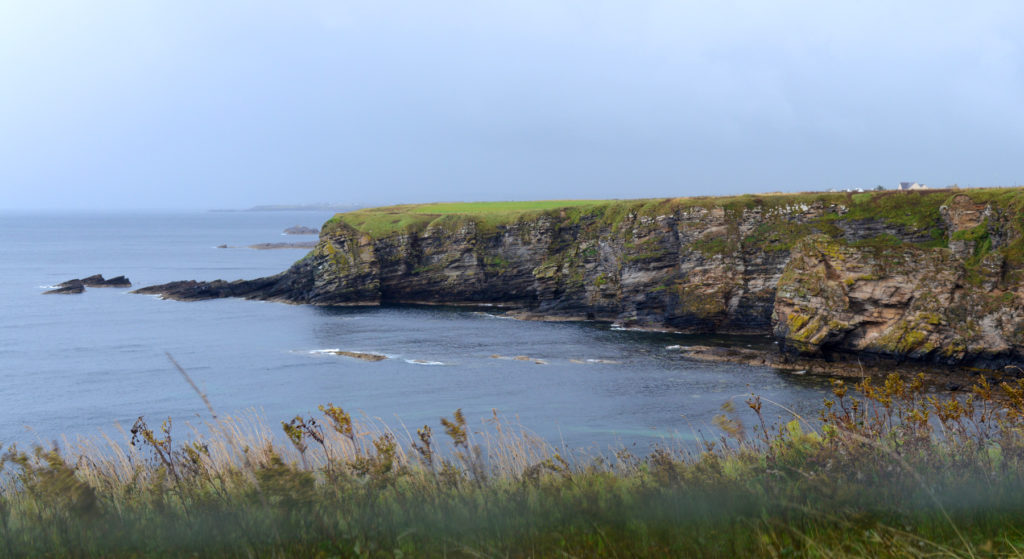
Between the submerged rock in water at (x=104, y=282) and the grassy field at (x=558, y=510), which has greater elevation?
the grassy field at (x=558, y=510)

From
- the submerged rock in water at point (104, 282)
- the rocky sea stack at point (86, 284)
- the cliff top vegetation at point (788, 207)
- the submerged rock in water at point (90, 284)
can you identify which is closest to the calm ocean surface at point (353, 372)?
the rocky sea stack at point (86, 284)

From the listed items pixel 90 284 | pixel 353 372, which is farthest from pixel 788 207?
pixel 90 284

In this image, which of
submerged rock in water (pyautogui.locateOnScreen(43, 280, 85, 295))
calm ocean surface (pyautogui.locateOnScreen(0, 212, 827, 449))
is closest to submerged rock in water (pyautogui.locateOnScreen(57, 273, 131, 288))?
submerged rock in water (pyautogui.locateOnScreen(43, 280, 85, 295))

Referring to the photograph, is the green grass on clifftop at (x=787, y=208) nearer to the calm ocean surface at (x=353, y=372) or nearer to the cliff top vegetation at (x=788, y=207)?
the cliff top vegetation at (x=788, y=207)

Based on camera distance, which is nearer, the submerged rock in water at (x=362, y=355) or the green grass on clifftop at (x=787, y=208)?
the submerged rock in water at (x=362, y=355)

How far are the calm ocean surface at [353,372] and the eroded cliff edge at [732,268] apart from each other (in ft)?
14.3

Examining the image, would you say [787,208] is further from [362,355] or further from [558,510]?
[558,510]

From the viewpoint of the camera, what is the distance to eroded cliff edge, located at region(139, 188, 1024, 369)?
141 ft

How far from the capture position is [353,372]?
47.5 meters

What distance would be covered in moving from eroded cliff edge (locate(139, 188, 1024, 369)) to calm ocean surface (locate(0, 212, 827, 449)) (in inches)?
172

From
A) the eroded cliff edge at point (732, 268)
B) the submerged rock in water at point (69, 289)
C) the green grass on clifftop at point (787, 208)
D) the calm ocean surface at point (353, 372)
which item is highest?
the green grass on clifftop at point (787, 208)

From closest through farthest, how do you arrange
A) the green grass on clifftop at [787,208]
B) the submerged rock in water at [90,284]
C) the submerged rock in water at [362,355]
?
the submerged rock in water at [362,355], the green grass on clifftop at [787,208], the submerged rock in water at [90,284]

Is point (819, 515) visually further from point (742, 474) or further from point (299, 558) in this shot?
point (299, 558)

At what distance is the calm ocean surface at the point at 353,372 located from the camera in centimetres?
3662
